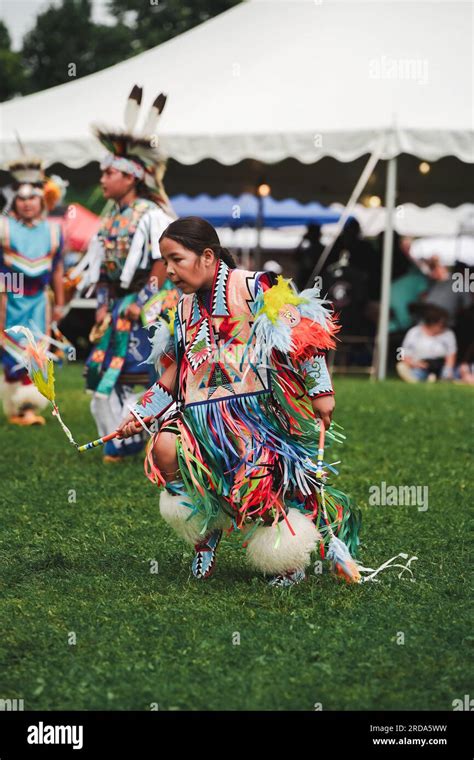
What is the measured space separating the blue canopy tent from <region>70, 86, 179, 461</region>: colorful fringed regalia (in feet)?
30.6

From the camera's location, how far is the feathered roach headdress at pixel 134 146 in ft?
21.7

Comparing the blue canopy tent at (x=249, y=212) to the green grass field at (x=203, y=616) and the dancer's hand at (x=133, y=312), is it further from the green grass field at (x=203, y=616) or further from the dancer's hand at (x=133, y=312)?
the green grass field at (x=203, y=616)

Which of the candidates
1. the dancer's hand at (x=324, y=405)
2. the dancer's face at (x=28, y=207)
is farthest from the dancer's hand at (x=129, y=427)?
the dancer's face at (x=28, y=207)

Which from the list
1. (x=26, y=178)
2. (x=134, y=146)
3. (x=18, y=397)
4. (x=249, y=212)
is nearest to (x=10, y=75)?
(x=249, y=212)

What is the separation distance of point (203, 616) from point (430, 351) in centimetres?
930

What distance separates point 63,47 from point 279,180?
88.9 feet

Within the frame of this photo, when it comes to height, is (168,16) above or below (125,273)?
above

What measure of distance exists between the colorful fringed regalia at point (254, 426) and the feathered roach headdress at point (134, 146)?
9.27 ft

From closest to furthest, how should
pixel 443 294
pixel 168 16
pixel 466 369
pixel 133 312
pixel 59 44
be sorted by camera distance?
pixel 133 312 < pixel 466 369 < pixel 443 294 < pixel 168 16 < pixel 59 44

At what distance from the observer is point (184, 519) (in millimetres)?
3939

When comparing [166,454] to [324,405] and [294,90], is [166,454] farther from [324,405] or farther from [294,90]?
[294,90]

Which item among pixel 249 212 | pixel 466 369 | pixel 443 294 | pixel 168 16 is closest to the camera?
pixel 466 369

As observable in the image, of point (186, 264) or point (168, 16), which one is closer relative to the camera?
point (186, 264)
